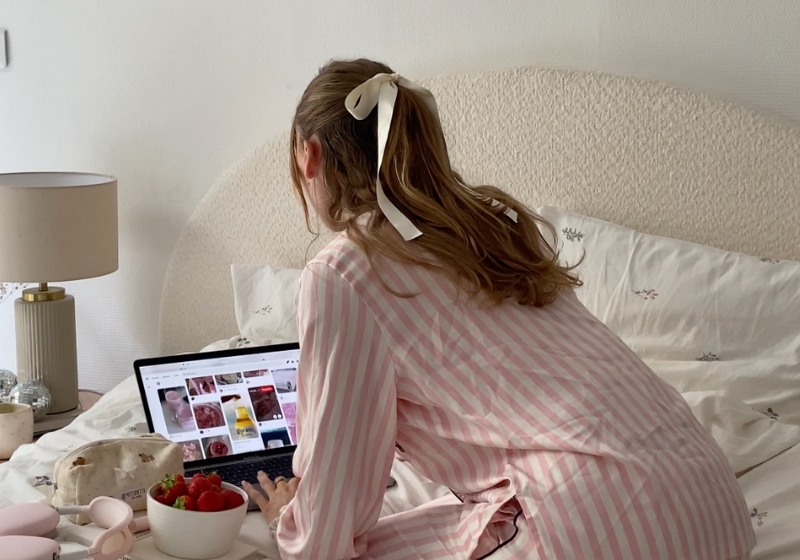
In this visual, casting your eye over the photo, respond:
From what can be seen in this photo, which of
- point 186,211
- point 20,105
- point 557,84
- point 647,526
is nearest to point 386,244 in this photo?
point 647,526

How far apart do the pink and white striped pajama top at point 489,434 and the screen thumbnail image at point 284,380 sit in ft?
1.95

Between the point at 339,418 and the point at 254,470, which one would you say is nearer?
the point at 339,418

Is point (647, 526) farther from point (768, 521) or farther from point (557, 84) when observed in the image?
point (557, 84)

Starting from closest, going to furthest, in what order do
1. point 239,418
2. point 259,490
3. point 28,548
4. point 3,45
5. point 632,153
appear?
point 28,548, point 259,490, point 239,418, point 632,153, point 3,45

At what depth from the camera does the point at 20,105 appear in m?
2.61

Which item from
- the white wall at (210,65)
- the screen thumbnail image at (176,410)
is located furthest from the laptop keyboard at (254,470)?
the white wall at (210,65)

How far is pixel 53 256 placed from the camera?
6.82 feet

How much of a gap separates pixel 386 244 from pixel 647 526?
1.40ft

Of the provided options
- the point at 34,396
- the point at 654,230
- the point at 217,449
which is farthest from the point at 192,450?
the point at 654,230

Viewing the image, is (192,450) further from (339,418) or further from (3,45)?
(3,45)

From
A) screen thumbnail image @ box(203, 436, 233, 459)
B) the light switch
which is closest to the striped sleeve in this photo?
screen thumbnail image @ box(203, 436, 233, 459)

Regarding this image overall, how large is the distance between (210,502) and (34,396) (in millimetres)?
1172

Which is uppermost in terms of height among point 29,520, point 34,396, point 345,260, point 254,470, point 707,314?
point 345,260

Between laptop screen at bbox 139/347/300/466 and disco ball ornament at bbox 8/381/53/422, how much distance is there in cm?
59
